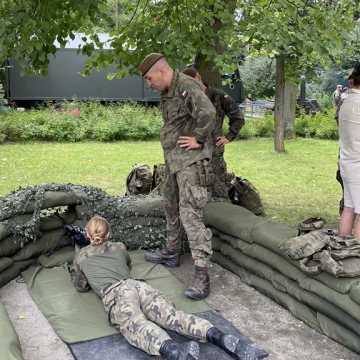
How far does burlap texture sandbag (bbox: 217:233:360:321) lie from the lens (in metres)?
3.63

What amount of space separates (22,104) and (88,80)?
2.53 meters

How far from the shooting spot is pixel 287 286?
14.2 ft

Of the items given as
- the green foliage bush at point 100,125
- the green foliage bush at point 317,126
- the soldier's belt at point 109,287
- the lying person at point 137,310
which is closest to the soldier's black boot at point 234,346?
the lying person at point 137,310

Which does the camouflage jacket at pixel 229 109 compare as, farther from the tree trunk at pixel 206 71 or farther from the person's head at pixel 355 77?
the person's head at pixel 355 77

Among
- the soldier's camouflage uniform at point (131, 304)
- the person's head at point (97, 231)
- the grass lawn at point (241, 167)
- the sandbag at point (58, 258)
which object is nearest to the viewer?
the soldier's camouflage uniform at point (131, 304)

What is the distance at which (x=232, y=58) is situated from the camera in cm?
594

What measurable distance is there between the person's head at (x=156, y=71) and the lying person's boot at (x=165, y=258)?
166 centimetres

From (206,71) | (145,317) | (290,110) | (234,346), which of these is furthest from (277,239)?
(290,110)

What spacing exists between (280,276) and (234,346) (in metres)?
1.09

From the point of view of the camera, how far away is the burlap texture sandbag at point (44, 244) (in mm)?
5137

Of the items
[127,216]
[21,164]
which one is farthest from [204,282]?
[21,164]

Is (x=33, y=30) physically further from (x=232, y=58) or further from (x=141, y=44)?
(x=232, y=58)

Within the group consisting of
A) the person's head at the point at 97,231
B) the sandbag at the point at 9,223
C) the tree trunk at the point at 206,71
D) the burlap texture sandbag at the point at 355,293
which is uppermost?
the tree trunk at the point at 206,71

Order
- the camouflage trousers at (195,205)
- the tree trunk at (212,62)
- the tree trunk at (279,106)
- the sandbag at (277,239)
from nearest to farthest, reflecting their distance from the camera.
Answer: the sandbag at (277,239)
the camouflage trousers at (195,205)
the tree trunk at (212,62)
the tree trunk at (279,106)
